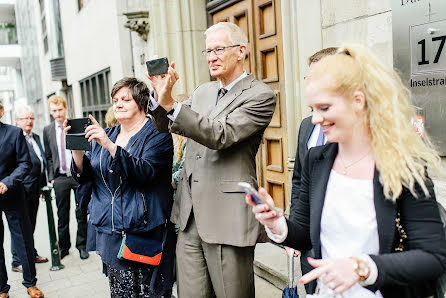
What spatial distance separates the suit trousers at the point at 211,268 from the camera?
96.1 inches

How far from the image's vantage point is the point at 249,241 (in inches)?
93.0

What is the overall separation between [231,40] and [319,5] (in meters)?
1.42

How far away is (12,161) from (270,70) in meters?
2.72

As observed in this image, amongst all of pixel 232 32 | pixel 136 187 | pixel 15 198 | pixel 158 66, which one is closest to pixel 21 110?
pixel 15 198

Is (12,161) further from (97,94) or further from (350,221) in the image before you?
(97,94)

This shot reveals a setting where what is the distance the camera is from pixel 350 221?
142 cm

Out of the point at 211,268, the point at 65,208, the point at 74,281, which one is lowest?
the point at 74,281

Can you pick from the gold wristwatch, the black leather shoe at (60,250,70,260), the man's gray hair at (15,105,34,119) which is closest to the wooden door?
the black leather shoe at (60,250,70,260)

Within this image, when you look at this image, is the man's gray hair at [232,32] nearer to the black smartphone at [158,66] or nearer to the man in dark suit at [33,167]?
the black smartphone at [158,66]

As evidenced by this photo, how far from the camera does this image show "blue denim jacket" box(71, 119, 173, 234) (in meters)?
2.76

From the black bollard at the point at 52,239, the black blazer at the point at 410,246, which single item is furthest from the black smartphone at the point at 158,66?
the black bollard at the point at 52,239

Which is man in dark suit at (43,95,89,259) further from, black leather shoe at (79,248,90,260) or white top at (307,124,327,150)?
white top at (307,124,327,150)

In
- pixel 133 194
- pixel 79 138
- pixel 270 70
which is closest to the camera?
pixel 79 138

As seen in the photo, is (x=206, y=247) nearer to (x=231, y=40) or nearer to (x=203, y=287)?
(x=203, y=287)
